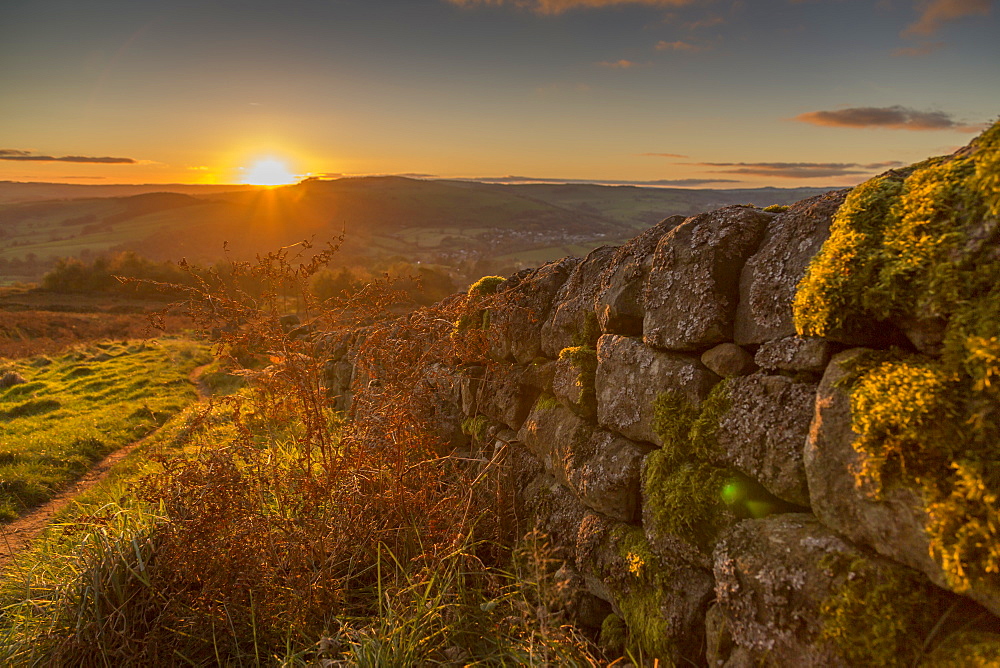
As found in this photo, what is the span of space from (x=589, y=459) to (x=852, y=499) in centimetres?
185

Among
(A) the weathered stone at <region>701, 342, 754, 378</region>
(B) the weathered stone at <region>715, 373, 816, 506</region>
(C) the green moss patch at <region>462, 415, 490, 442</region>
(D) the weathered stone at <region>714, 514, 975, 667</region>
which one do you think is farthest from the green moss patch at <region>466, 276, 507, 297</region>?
(D) the weathered stone at <region>714, 514, 975, 667</region>

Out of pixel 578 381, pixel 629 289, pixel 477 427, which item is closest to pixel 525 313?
pixel 578 381

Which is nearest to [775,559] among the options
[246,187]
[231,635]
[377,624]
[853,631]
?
[853,631]

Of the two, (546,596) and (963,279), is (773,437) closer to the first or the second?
(963,279)

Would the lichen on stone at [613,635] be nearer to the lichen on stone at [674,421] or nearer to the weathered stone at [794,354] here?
the lichen on stone at [674,421]

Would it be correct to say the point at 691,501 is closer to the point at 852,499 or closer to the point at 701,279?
the point at 852,499

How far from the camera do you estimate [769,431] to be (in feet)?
8.92

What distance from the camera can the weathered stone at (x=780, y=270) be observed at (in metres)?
2.81

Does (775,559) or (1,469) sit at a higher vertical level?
(775,559)

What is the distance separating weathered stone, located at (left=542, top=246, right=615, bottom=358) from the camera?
176 inches

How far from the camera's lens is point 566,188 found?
16112cm

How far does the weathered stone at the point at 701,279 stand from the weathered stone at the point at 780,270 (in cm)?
8

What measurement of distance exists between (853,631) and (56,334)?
38.4 meters

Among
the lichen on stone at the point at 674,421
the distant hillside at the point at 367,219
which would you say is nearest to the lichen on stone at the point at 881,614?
the lichen on stone at the point at 674,421
